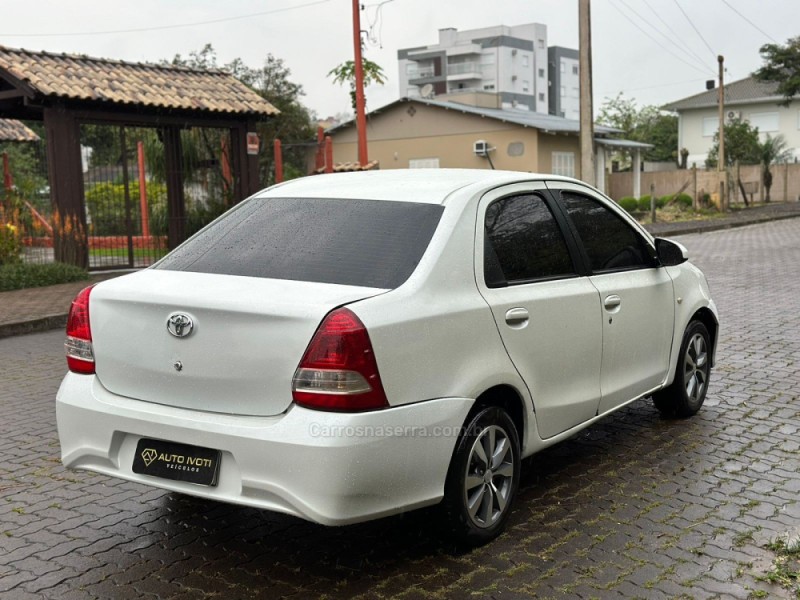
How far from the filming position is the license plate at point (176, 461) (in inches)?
145

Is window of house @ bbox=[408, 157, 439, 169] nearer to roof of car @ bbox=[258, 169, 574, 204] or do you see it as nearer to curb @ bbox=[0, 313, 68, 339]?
curb @ bbox=[0, 313, 68, 339]

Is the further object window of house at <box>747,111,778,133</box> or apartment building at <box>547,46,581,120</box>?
apartment building at <box>547,46,581,120</box>

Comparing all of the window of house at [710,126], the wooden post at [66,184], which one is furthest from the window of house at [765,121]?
the wooden post at [66,184]

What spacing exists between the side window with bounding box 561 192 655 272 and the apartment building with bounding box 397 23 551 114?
10221cm

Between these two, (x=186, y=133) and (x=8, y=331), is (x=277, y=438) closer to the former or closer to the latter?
(x=8, y=331)

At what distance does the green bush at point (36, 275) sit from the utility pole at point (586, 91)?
10.9 m

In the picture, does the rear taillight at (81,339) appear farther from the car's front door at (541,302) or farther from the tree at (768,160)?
the tree at (768,160)

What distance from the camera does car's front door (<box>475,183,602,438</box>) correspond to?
14.0 feet

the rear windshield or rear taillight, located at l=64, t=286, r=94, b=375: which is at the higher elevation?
the rear windshield

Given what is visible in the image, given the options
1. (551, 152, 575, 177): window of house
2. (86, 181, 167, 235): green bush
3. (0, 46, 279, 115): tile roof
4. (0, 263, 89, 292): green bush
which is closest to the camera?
(0, 263, 89, 292): green bush

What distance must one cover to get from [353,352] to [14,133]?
82.9 ft

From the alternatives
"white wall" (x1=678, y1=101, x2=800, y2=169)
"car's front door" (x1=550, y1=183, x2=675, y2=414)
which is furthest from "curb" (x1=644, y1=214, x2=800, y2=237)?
"white wall" (x1=678, y1=101, x2=800, y2=169)

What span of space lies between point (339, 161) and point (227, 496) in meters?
41.4

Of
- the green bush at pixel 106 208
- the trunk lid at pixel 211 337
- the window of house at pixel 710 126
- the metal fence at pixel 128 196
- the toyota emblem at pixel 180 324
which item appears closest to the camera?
the trunk lid at pixel 211 337
